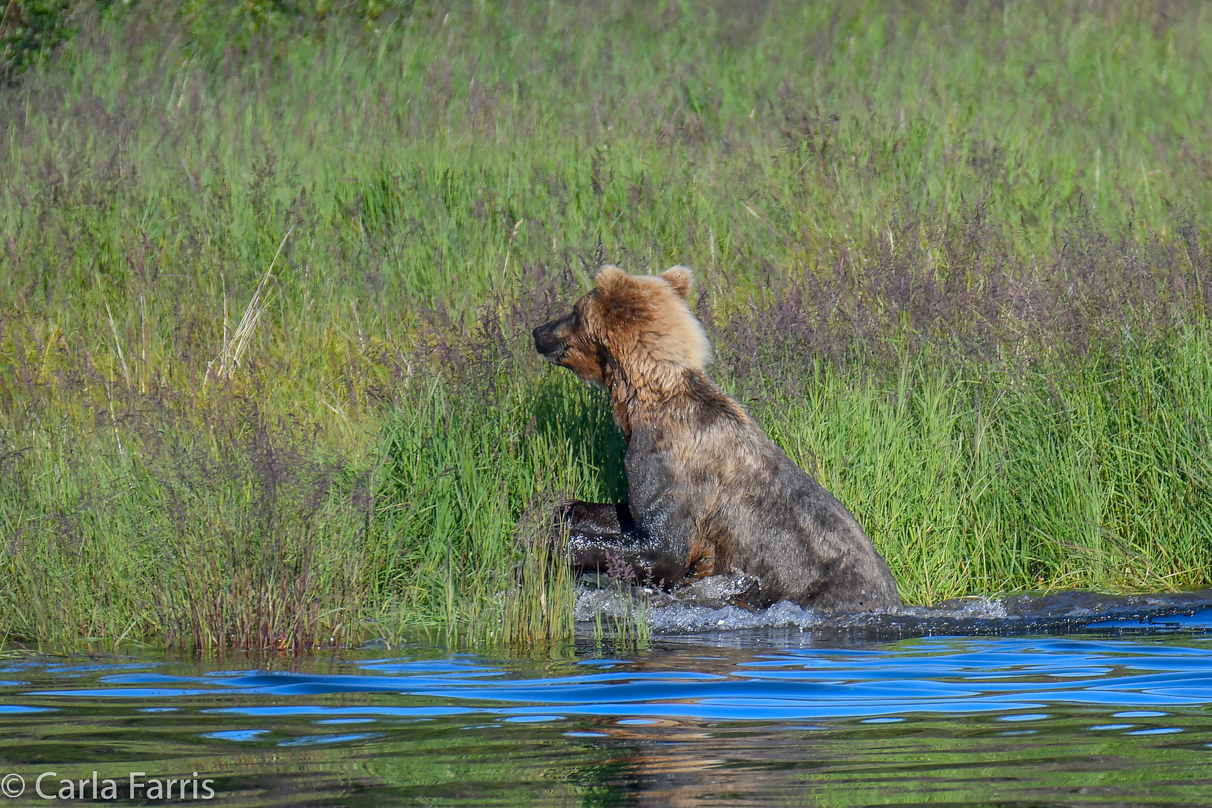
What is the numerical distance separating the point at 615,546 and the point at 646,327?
1.16 meters

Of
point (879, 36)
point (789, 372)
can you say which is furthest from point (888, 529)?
point (879, 36)

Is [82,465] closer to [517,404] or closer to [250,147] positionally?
[517,404]

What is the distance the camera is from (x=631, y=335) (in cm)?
773

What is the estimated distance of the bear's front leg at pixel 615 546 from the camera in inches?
292

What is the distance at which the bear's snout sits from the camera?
315 inches

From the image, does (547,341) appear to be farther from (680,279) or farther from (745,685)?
(745,685)

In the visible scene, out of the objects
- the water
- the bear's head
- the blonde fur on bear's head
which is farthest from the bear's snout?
the water

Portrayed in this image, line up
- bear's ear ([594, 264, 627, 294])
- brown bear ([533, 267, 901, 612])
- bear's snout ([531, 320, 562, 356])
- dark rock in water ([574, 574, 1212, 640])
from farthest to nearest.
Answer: bear's snout ([531, 320, 562, 356]) < bear's ear ([594, 264, 627, 294]) < brown bear ([533, 267, 901, 612]) < dark rock in water ([574, 574, 1212, 640])

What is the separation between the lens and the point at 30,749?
4.36 meters

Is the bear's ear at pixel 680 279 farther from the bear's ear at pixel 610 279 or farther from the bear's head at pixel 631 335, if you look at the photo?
the bear's ear at pixel 610 279

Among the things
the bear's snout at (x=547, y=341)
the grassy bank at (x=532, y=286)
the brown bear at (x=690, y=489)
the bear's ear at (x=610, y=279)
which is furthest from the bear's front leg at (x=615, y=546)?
the bear's ear at (x=610, y=279)

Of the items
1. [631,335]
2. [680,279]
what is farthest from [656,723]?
[680,279]

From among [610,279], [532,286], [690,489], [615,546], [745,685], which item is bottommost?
[745,685]

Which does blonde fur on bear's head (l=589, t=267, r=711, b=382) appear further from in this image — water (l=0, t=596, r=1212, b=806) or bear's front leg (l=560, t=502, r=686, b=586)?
water (l=0, t=596, r=1212, b=806)
